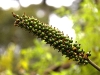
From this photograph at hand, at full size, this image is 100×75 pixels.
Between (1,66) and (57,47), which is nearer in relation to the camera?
(57,47)

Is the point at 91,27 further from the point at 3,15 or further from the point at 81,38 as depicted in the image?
the point at 3,15

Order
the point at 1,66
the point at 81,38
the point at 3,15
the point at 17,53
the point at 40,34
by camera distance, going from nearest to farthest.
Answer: the point at 40,34 → the point at 81,38 → the point at 1,66 → the point at 17,53 → the point at 3,15

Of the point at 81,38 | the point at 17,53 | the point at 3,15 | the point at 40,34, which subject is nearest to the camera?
the point at 40,34

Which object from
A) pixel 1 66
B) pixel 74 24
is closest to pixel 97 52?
pixel 74 24

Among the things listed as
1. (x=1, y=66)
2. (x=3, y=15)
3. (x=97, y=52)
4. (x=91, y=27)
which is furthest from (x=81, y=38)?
(x=3, y=15)

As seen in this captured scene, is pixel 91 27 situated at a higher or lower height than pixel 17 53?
lower

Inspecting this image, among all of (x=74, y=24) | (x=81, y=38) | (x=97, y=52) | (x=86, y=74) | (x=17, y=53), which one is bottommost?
(x=86, y=74)
